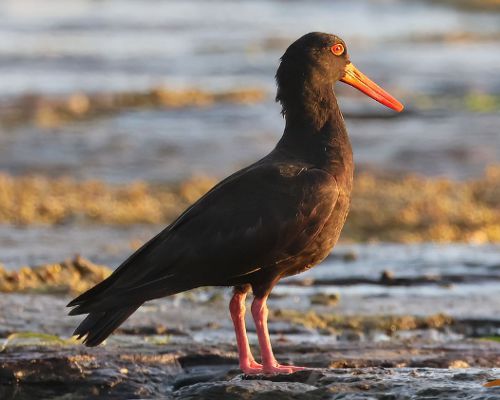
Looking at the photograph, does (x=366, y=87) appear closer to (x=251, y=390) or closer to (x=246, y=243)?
(x=246, y=243)

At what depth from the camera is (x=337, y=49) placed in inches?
304

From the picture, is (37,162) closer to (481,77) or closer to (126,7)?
(481,77)

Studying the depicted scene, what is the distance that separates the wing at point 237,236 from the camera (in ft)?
22.5

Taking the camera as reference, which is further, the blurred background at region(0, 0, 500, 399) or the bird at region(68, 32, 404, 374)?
the blurred background at region(0, 0, 500, 399)

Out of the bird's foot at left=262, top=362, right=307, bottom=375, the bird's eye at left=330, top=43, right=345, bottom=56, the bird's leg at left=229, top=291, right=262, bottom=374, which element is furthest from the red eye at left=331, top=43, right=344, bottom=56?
the bird's foot at left=262, top=362, right=307, bottom=375

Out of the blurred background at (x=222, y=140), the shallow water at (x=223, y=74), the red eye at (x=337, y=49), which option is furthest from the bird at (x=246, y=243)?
the shallow water at (x=223, y=74)

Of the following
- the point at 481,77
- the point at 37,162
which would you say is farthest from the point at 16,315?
the point at 481,77

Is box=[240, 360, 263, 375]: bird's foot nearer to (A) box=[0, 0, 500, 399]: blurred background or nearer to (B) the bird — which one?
(B) the bird

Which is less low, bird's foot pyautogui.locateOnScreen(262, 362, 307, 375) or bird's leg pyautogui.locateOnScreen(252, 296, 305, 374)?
bird's leg pyautogui.locateOnScreen(252, 296, 305, 374)

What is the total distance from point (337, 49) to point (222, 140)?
1385 cm

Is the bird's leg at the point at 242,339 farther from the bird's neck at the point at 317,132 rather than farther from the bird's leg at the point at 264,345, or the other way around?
the bird's neck at the point at 317,132

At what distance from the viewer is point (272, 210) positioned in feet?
22.7

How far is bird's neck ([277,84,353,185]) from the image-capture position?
23.6 ft

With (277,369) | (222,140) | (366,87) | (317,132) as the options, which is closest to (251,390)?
(277,369)
